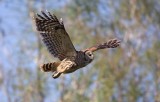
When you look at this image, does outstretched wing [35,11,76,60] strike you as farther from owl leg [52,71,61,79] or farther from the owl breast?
owl leg [52,71,61,79]

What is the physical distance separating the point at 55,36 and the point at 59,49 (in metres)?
0.15

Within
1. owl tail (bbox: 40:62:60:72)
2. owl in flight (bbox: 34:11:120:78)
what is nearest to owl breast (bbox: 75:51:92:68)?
owl in flight (bbox: 34:11:120:78)

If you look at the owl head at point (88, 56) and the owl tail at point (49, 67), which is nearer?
the owl tail at point (49, 67)

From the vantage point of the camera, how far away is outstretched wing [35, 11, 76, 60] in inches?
252

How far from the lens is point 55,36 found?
260 inches

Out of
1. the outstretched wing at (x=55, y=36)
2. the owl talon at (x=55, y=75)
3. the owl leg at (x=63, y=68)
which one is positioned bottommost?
the owl talon at (x=55, y=75)

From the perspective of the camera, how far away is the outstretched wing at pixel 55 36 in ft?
21.0

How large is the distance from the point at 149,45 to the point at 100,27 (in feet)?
4.55

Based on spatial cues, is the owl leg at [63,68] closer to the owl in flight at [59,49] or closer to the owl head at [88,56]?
the owl in flight at [59,49]

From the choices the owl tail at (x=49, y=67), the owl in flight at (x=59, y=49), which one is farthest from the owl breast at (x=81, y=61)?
the owl tail at (x=49, y=67)

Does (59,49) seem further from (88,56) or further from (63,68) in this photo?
(63,68)

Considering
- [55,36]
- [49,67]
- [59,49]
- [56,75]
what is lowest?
[56,75]

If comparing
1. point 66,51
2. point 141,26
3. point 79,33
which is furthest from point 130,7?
point 66,51

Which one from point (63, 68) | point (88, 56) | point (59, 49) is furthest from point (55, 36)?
point (63, 68)
